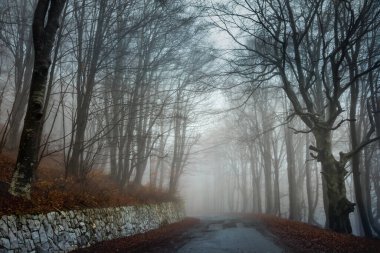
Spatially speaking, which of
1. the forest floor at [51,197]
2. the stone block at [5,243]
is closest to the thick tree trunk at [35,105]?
the forest floor at [51,197]

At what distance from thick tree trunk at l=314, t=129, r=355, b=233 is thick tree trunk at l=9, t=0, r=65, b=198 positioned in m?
10.8

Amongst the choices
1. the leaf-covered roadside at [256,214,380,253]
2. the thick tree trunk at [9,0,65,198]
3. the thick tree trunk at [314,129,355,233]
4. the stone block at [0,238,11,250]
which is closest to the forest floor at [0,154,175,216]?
the thick tree trunk at [9,0,65,198]

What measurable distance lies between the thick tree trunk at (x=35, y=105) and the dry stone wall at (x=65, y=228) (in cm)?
106

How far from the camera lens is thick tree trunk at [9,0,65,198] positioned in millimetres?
8250

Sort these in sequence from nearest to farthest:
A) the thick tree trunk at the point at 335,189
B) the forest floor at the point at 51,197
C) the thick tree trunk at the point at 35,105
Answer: the forest floor at the point at 51,197 < the thick tree trunk at the point at 35,105 < the thick tree trunk at the point at 335,189

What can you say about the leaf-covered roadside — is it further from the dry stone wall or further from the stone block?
the stone block

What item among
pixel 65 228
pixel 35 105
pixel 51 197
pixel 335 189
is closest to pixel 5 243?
pixel 65 228

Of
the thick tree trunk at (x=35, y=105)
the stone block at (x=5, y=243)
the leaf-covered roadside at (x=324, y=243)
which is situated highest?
the thick tree trunk at (x=35, y=105)

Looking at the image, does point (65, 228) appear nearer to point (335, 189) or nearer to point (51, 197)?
point (51, 197)

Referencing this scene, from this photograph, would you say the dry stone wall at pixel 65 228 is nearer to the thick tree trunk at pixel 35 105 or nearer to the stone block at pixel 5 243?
the stone block at pixel 5 243

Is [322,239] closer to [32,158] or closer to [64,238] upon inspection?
[64,238]

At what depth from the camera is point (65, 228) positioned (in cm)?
841

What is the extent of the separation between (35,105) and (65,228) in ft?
10.1

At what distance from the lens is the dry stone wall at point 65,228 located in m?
6.67
